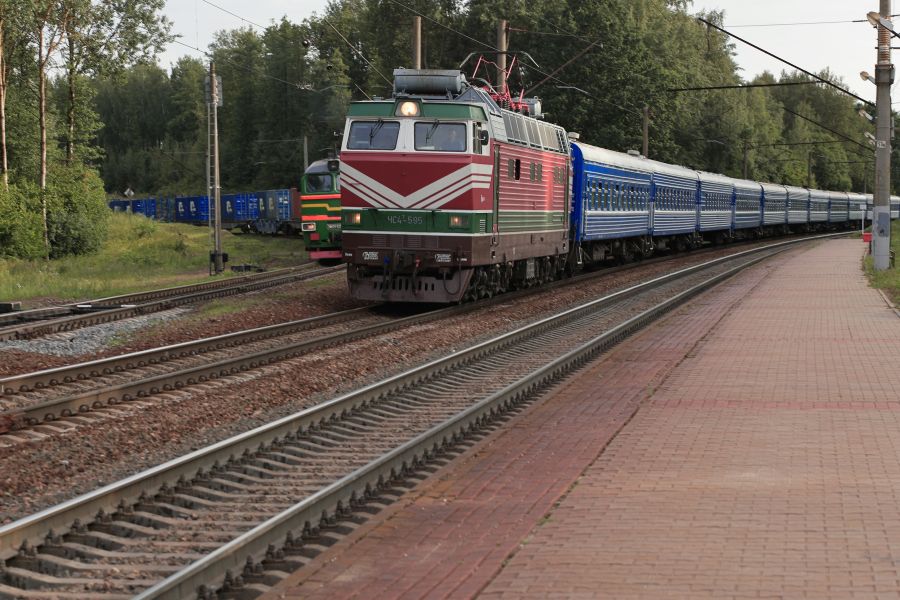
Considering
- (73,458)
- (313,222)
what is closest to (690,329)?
(73,458)

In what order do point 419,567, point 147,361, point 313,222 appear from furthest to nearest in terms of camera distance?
1. point 313,222
2. point 147,361
3. point 419,567

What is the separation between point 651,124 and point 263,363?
163ft

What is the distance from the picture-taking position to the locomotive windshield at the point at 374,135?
19.4 meters

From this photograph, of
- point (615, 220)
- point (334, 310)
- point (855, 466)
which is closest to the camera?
point (855, 466)

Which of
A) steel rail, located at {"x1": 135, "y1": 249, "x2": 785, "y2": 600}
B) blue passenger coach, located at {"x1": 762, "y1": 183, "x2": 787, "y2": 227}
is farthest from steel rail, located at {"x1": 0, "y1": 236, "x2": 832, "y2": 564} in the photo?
blue passenger coach, located at {"x1": 762, "y1": 183, "x2": 787, "y2": 227}

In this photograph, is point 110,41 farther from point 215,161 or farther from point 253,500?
point 253,500

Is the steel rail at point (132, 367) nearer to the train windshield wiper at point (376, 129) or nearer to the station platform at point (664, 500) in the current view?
the train windshield wiper at point (376, 129)

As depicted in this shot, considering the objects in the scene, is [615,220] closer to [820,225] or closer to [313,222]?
[313,222]

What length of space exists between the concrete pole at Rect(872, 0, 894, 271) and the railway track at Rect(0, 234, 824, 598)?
19.9 metres

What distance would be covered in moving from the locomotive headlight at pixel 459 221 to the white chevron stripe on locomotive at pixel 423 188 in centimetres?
32

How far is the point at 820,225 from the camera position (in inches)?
3226

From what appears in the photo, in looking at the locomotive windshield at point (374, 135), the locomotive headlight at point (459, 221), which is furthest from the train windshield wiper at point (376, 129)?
the locomotive headlight at point (459, 221)

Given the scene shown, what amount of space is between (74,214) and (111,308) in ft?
76.9

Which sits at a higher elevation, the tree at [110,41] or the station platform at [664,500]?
the tree at [110,41]
